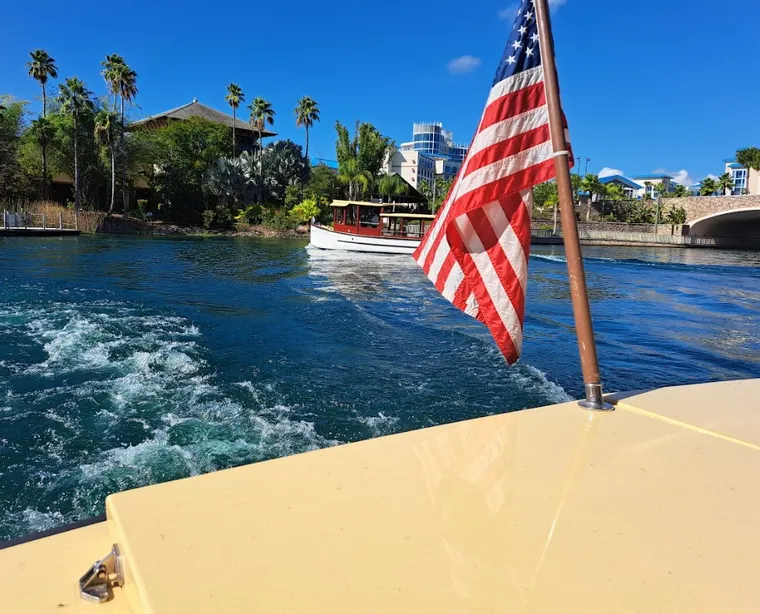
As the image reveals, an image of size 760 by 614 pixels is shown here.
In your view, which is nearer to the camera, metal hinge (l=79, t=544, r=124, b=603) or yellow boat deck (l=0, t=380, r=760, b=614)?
yellow boat deck (l=0, t=380, r=760, b=614)

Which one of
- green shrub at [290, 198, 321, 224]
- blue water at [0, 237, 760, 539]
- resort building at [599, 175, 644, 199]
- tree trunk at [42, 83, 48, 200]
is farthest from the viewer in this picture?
resort building at [599, 175, 644, 199]

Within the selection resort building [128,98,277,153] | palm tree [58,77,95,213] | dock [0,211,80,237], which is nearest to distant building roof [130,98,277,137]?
resort building [128,98,277,153]

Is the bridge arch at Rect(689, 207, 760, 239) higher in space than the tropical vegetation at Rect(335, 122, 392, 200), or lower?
lower

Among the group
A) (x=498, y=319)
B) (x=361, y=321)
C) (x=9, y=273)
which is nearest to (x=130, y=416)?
(x=498, y=319)

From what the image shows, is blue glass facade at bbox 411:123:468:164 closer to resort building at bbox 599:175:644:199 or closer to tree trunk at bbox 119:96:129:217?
resort building at bbox 599:175:644:199

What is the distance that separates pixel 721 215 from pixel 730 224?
29.4 ft

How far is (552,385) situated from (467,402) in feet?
4.50

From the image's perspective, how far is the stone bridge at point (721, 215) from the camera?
168ft

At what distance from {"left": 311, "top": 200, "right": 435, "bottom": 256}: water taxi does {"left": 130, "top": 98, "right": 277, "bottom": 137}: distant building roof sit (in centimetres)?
2975

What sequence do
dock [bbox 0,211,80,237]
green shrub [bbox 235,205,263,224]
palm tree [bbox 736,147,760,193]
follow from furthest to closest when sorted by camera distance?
1. palm tree [bbox 736,147,760,193]
2. green shrub [bbox 235,205,263,224]
3. dock [bbox 0,211,80,237]

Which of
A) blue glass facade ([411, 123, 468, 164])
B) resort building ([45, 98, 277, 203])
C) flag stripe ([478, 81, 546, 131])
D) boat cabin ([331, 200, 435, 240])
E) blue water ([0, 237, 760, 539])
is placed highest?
blue glass facade ([411, 123, 468, 164])

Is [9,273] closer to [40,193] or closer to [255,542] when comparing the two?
[255,542]

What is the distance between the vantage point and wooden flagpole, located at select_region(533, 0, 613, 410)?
2695 mm

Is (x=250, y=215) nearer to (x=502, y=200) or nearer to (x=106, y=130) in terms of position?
(x=106, y=130)
